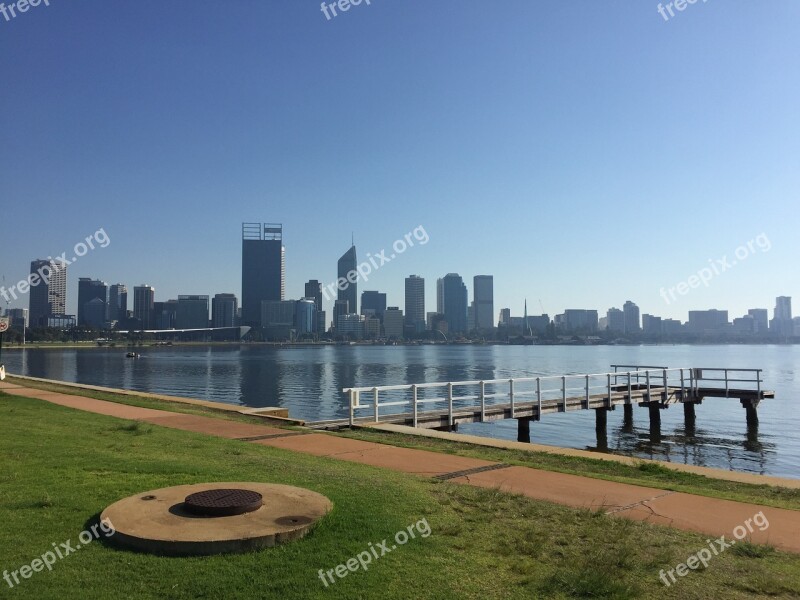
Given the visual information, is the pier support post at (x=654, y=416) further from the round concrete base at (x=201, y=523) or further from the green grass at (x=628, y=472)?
the round concrete base at (x=201, y=523)

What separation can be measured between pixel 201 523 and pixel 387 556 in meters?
2.04

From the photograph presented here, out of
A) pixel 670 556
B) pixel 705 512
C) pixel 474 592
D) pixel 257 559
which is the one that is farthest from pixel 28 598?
pixel 705 512

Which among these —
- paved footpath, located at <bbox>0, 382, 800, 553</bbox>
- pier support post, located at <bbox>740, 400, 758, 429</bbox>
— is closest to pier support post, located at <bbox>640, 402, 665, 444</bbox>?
pier support post, located at <bbox>740, 400, 758, 429</bbox>

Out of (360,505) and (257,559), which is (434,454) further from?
(257,559)

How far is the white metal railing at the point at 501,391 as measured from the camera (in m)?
20.6

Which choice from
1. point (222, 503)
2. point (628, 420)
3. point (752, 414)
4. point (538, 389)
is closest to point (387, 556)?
point (222, 503)

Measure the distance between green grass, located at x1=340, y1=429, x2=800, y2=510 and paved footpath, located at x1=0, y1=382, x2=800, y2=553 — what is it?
46cm

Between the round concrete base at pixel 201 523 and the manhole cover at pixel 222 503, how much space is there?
9 cm

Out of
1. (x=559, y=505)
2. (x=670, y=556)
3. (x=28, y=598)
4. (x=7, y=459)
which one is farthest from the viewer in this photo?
(x=7, y=459)

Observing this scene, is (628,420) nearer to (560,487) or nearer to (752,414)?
(752,414)

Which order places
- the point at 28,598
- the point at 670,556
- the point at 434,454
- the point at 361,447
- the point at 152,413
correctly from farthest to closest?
the point at 152,413 → the point at 361,447 → the point at 434,454 → the point at 670,556 → the point at 28,598

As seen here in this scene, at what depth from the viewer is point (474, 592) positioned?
5172mm

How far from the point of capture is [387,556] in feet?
19.4

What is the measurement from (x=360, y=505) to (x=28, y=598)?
361 centimetres
